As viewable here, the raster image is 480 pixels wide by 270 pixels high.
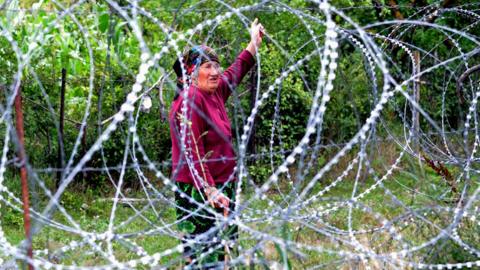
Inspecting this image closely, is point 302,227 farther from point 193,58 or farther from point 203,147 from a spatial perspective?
point 193,58

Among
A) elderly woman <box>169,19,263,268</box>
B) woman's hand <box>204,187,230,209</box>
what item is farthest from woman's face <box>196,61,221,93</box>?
woman's hand <box>204,187,230,209</box>

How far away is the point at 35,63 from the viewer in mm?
7328

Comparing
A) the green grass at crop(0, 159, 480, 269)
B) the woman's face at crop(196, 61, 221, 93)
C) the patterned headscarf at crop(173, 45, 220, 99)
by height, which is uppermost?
the patterned headscarf at crop(173, 45, 220, 99)

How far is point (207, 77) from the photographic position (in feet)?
13.1

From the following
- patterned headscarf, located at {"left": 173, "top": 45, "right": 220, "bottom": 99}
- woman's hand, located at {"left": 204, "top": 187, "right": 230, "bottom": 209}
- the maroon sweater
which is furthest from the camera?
patterned headscarf, located at {"left": 173, "top": 45, "right": 220, "bottom": 99}

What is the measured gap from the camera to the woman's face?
158 inches

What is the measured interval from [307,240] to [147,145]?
95.7 inches

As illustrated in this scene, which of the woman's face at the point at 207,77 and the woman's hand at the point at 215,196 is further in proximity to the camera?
the woman's face at the point at 207,77

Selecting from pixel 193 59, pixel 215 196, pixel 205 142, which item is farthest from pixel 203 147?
pixel 193 59

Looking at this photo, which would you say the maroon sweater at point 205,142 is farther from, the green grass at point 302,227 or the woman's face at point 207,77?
the green grass at point 302,227

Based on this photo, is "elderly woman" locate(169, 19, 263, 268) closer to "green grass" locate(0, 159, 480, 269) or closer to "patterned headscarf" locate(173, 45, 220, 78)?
"patterned headscarf" locate(173, 45, 220, 78)

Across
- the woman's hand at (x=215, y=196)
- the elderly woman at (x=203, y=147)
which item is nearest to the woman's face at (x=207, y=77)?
the elderly woman at (x=203, y=147)

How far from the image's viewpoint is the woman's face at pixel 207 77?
13.1 feet

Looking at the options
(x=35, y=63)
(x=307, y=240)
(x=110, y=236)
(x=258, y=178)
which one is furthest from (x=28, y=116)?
Result: (x=110, y=236)
